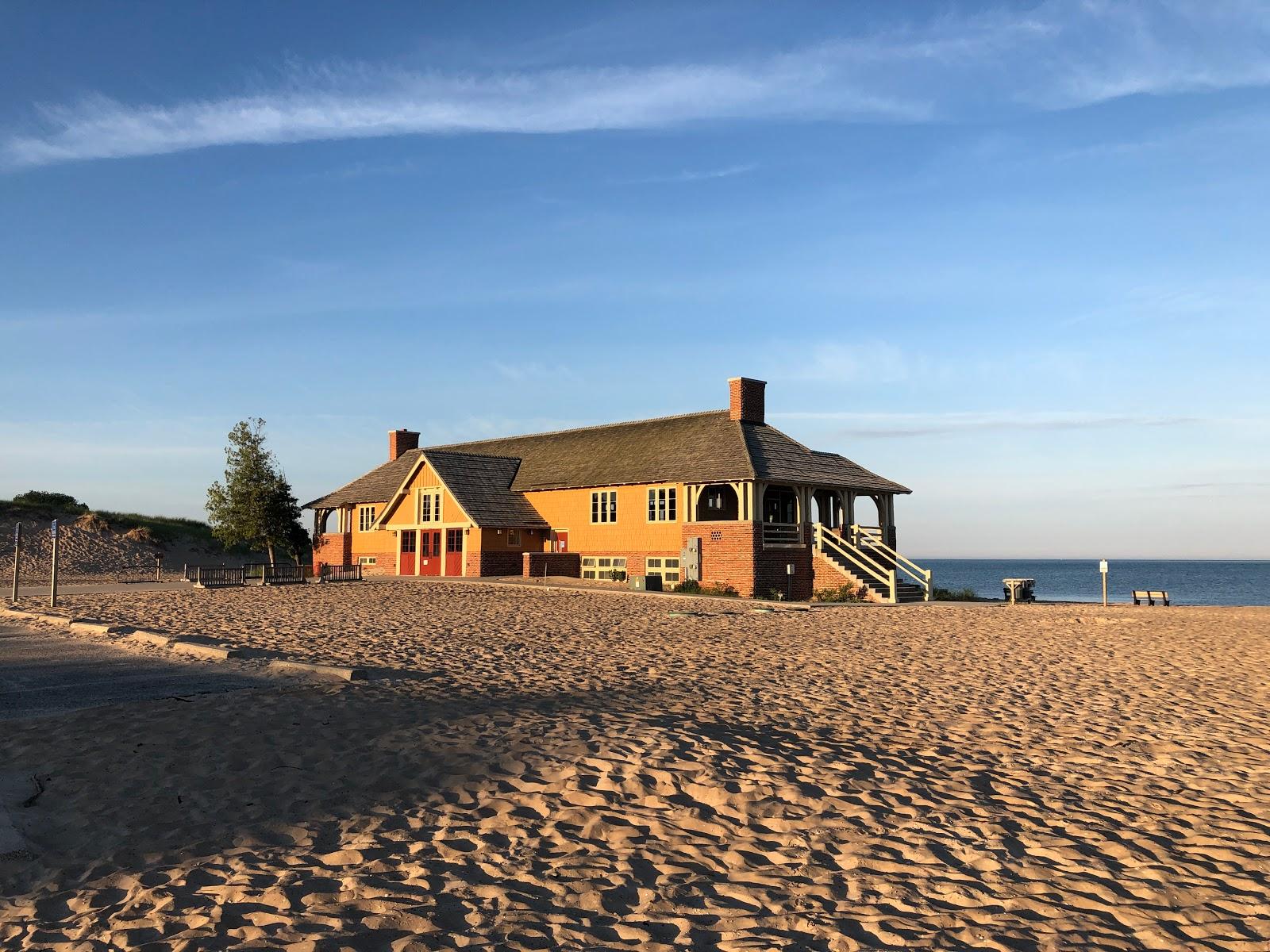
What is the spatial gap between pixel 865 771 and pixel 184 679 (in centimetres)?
876

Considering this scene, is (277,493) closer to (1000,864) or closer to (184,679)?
(184,679)

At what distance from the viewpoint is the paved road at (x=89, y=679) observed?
10195mm

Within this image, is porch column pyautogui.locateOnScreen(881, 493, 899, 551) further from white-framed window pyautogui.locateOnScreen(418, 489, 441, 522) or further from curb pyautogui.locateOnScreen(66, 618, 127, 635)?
curb pyautogui.locateOnScreen(66, 618, 127, 635)

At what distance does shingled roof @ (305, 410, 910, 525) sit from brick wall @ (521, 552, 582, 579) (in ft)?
6.78

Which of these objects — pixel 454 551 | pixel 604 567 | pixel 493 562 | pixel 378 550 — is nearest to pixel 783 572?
pixel 604 567

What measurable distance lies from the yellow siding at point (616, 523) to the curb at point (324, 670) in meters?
21.6

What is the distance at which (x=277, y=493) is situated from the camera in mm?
46250

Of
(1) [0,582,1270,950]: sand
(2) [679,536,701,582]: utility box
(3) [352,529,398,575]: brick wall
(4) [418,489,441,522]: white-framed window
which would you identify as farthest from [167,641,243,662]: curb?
(3) [352,529,398,575]: brick wall

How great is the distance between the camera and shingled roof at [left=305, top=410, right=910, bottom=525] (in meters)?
32.5

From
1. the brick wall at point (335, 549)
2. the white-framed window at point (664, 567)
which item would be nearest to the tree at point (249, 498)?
the brick wall at point (335, 549)

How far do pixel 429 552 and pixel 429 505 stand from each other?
82.6 inches

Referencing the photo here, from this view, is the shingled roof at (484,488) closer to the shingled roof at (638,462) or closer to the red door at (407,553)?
the shingled roof at (638,462)

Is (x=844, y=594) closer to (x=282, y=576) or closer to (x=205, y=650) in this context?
(x=205, y=650)

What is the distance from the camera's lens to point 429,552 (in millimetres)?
39938
